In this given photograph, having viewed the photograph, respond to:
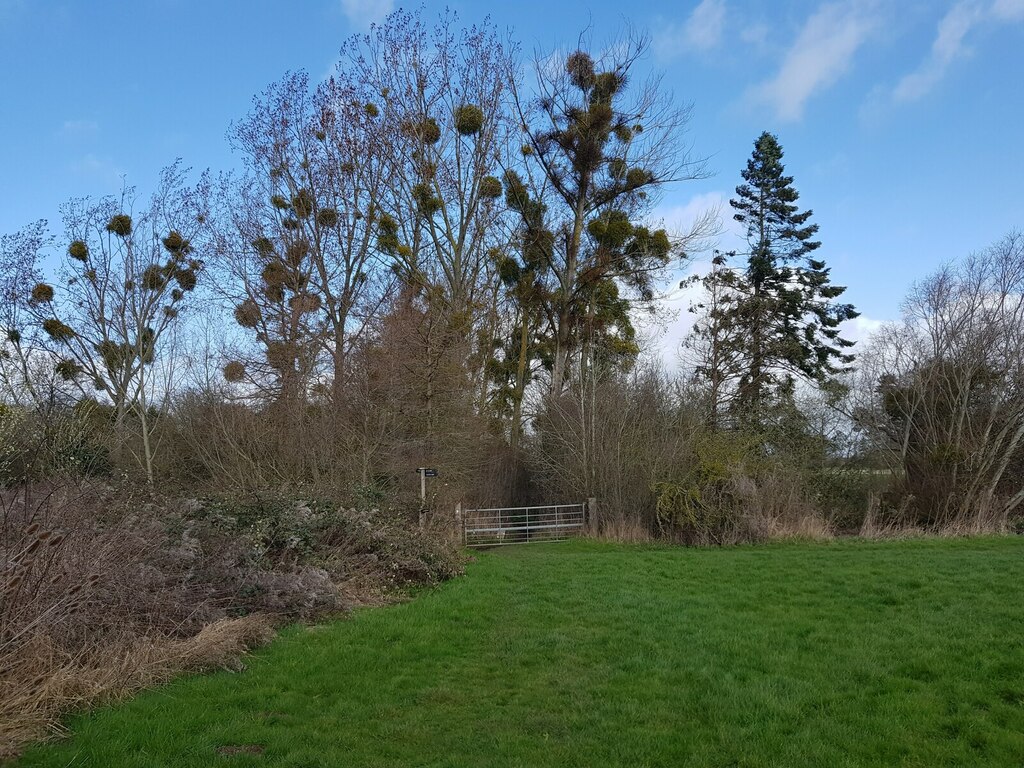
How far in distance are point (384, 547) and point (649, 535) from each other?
353 inches

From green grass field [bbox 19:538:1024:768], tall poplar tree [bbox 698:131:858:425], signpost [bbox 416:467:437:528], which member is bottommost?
green grass field [bbox 19:538:1024:768]

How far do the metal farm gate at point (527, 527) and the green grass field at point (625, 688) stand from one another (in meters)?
10.2

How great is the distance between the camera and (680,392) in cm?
2341

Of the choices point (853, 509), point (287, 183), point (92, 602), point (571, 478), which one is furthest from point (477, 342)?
point (92, 602)

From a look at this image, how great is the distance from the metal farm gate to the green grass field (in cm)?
1020

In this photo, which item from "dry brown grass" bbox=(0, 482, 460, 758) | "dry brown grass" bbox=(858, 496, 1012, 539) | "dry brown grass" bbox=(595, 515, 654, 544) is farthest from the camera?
"dry brown grass" bbox=(595, 515, 654, 544)

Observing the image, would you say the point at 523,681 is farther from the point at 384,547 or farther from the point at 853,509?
the point at 853,509

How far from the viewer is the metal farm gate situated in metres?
20.3

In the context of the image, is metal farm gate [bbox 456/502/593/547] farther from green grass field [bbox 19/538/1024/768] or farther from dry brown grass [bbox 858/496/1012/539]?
green grass field [bbox 19/538/1024/768]

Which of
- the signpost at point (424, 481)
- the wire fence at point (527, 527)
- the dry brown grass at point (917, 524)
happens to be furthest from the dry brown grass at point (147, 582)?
the dry brown grass at point (917, 524)

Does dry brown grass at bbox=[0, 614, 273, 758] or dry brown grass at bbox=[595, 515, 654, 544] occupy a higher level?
dry brown grass at bbox=[595, 515, 654, 544]

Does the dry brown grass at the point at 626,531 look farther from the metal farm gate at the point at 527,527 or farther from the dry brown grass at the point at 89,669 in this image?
the dry brown grass at the point at 89,669

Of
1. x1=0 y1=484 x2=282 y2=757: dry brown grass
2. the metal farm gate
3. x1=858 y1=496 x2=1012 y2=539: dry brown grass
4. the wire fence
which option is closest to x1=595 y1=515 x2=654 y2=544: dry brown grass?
the metal farm gate

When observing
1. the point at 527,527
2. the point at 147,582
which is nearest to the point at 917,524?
the point at 527,527
